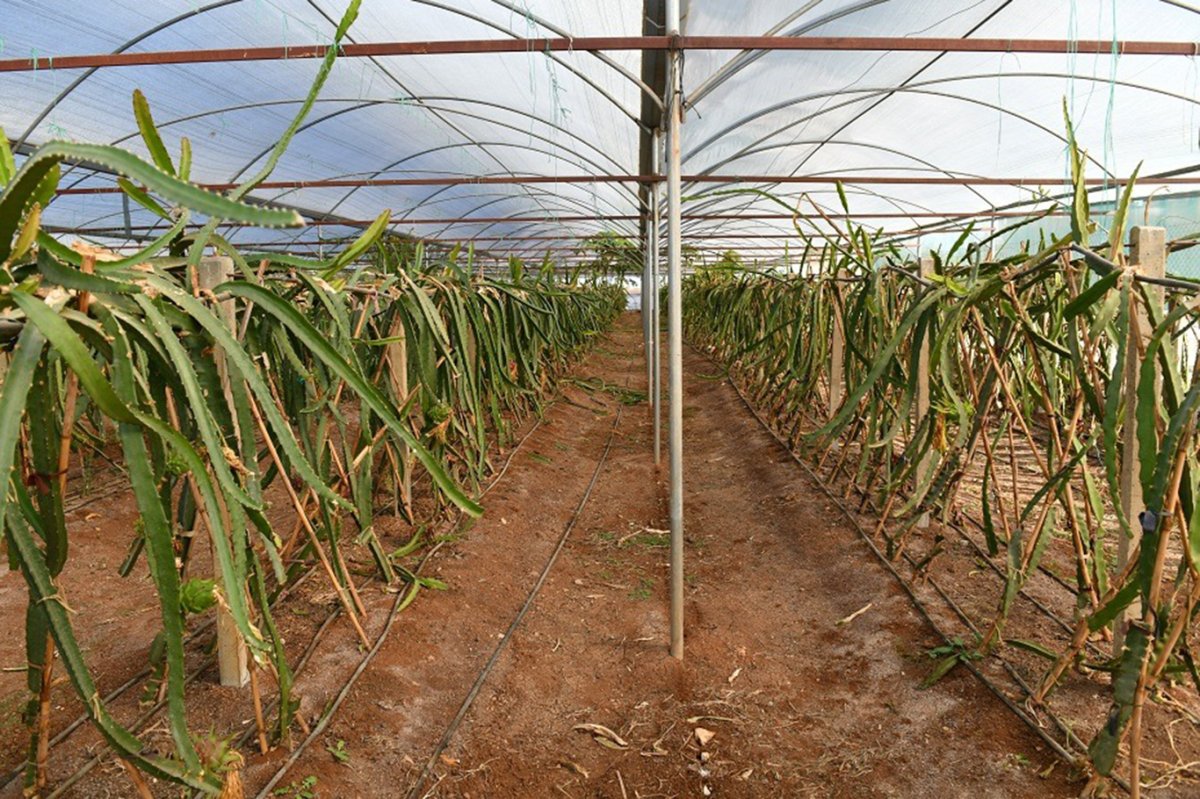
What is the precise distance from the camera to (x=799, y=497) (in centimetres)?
342

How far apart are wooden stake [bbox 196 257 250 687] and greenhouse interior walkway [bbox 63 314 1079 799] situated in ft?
0.19

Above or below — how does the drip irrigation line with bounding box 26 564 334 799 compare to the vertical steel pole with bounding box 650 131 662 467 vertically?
below

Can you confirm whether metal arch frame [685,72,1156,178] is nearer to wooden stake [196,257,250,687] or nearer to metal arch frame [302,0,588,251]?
metal arch frame [302,0,588,251]

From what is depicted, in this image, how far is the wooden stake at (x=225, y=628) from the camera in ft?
5.19

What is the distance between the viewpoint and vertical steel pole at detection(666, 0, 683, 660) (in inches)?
80.7

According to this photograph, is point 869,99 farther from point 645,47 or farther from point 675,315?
point 675,315

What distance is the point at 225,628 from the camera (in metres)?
1.64

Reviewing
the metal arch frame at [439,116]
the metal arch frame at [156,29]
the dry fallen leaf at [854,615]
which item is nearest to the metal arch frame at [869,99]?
the metal arch frame at [439,116]

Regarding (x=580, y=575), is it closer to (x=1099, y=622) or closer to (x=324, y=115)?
(x=1099, y=622)

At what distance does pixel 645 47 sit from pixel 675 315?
0.74 meters

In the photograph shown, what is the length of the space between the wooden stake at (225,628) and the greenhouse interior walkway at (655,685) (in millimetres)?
58

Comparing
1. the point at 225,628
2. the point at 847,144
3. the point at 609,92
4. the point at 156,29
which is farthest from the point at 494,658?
the point at 847,144

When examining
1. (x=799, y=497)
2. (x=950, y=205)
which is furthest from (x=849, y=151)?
(x=799, y=497)

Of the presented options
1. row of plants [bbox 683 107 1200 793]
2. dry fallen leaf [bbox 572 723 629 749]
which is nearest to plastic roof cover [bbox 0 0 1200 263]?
row of plants [bbox 683 107 1200 793]
